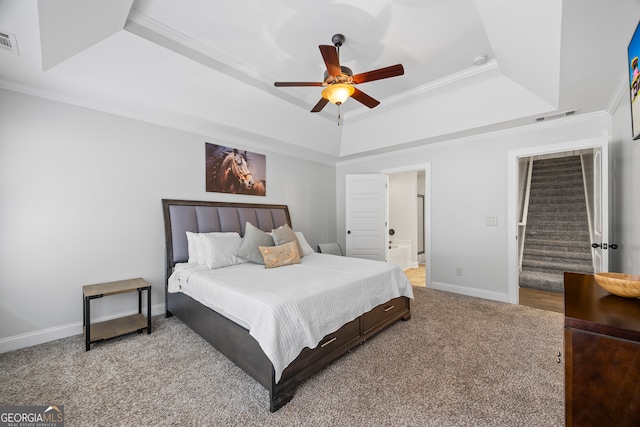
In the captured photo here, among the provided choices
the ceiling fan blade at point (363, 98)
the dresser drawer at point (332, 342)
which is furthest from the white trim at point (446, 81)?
the dresser drawer at point (332, 342)

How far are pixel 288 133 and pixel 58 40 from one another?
251 centimetres

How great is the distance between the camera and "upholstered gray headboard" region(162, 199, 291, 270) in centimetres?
320

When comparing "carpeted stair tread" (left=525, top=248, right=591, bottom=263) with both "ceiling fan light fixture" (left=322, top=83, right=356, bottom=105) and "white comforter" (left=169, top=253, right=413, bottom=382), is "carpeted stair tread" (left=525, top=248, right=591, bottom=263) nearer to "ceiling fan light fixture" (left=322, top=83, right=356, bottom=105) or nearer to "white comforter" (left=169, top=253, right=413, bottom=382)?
"white comforter" (left=169, top=253, right=413, bottom=382)

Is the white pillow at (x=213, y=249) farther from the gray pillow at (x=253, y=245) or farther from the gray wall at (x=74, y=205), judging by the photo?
the gray wall at (x=74, y=205)

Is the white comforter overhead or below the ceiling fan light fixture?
below

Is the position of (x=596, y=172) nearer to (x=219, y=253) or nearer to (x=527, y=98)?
(x=527, y=98)

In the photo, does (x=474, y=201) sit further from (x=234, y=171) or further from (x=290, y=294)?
(x=234, y=171)

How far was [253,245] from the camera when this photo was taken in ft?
10.4

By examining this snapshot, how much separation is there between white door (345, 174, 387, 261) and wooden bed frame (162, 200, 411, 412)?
139 centimetres

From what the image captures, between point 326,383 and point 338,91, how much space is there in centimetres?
230

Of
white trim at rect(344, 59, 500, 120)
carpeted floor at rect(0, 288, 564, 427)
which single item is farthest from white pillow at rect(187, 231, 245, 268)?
white trim at rect(344, 59, 500, 120)

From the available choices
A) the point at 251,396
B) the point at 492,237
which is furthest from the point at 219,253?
the point at 492,237

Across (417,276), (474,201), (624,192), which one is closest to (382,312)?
(474,201)

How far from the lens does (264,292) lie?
6.52 feet
